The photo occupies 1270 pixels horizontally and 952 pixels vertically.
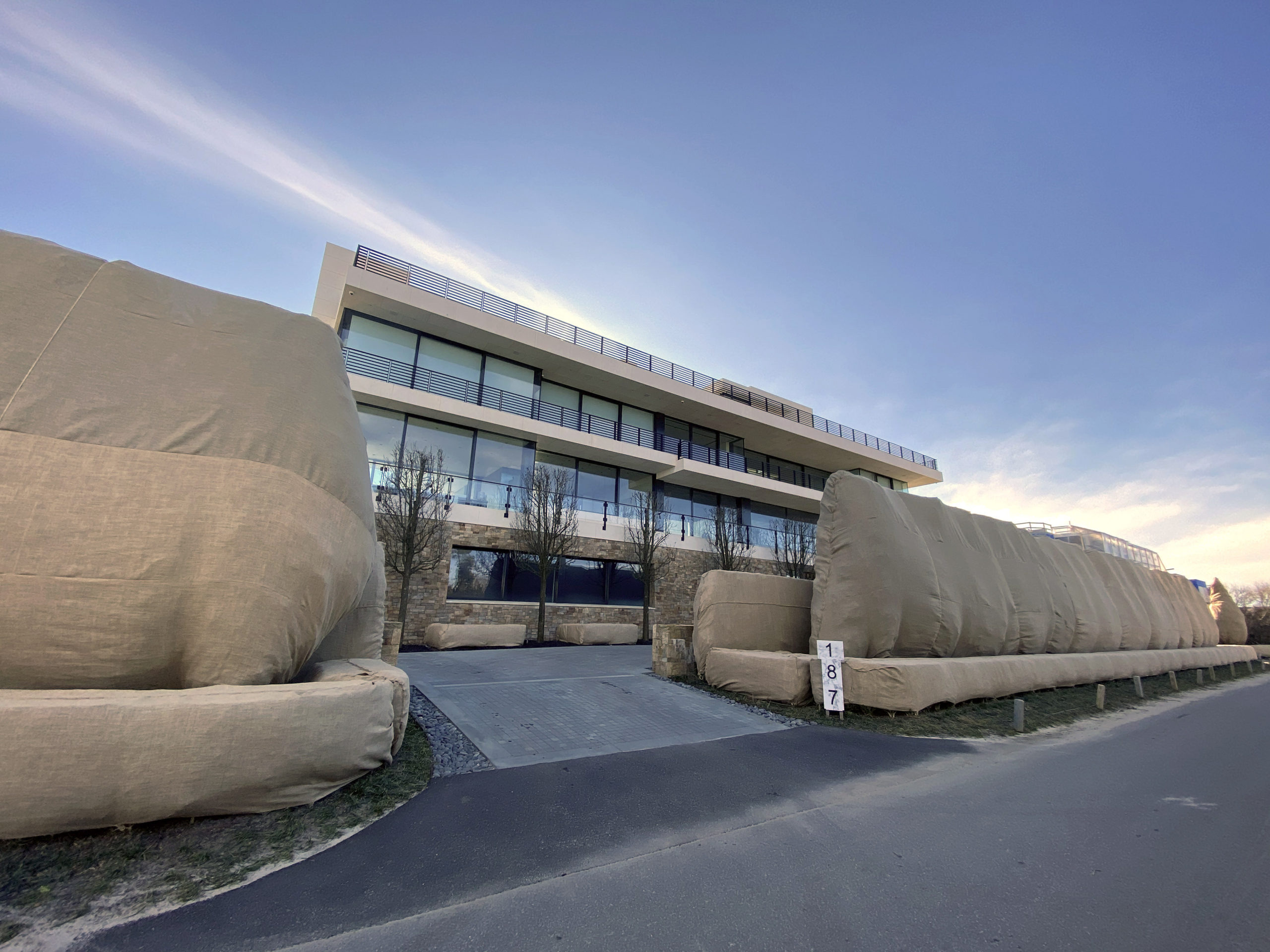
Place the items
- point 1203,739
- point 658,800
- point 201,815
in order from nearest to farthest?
point 201,815 < point 658,800 < point 1203,739

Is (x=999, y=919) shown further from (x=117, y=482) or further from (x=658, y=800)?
(x=117, y=482)

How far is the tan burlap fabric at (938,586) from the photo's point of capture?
846 cm

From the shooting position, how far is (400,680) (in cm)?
442

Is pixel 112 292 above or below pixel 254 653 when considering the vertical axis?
above

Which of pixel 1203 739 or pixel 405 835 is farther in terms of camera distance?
pixel 1203 739

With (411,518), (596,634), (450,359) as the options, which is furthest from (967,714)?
(450,359)

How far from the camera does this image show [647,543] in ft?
63.0

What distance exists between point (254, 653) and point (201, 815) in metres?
0.88

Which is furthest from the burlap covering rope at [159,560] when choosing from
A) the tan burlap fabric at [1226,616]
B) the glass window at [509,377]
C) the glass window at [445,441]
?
the tan burlap fabric at [1226,616]

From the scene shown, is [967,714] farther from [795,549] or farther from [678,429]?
[678,429]

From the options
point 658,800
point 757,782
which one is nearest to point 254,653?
point 658,800

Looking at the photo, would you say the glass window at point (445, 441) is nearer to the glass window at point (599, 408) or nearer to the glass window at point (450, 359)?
the glass window at point (450, 359)

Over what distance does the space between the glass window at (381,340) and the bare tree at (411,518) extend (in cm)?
363

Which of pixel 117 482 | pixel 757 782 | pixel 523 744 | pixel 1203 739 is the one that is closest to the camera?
pixel 117 482
